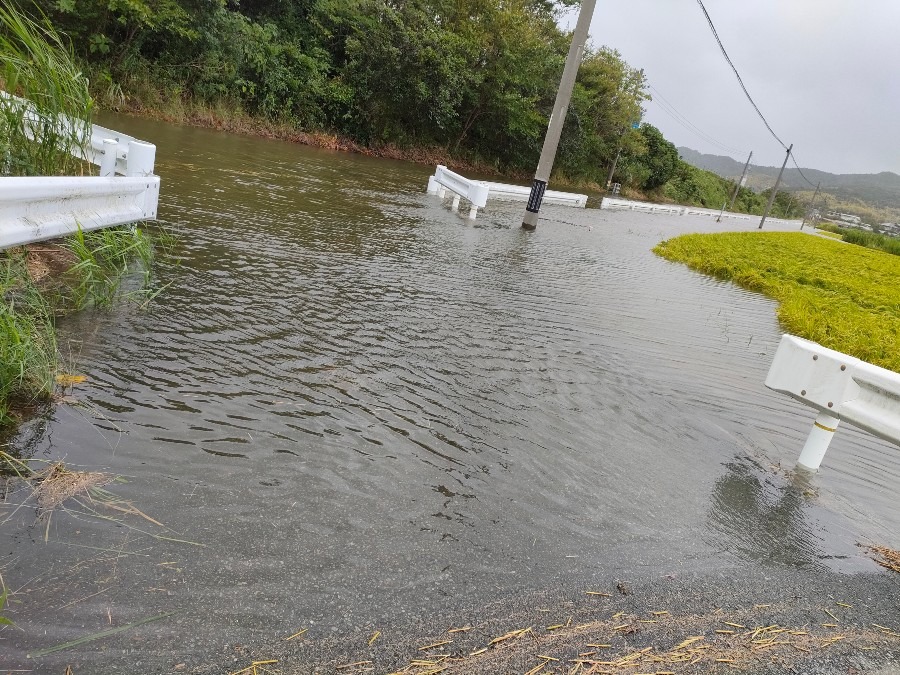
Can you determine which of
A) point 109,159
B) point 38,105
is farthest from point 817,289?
point 38,105

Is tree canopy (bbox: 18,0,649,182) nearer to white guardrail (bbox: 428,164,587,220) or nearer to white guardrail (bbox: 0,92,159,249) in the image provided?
white guardrail (bbox: 428,164,587,220)

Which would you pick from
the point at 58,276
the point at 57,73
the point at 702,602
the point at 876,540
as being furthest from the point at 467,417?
the point at 57,73

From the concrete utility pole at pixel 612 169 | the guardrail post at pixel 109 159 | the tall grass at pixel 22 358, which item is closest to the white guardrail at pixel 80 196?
the guardrail post at pixel 109 159

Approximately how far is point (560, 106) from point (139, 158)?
9376 mm

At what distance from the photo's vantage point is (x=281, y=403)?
3.74 meters

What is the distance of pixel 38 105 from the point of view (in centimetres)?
441

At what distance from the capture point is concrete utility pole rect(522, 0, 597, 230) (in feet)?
41.6

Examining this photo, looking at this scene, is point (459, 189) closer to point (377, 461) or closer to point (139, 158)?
point (139, 158)

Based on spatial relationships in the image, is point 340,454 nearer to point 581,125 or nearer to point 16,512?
point 16,512

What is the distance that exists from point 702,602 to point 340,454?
72.7 inches

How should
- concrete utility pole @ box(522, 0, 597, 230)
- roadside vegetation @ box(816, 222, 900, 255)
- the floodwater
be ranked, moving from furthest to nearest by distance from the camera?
roadside vegetation @ box(816, 222, 900, 255)
concrete utility pole @ box(522, 0, 597, 230)
the floodwater

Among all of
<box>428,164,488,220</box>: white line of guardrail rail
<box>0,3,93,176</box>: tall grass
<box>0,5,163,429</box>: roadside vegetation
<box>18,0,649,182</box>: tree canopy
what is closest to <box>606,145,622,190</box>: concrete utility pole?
<box>18,0,649,182</box>: tree canopy

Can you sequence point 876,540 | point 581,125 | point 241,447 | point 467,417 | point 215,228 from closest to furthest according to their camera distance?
point 241,447
point 876,540
point 467,417
point 215,228
point 581,125

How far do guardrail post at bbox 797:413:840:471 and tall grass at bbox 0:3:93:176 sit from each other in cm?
563
